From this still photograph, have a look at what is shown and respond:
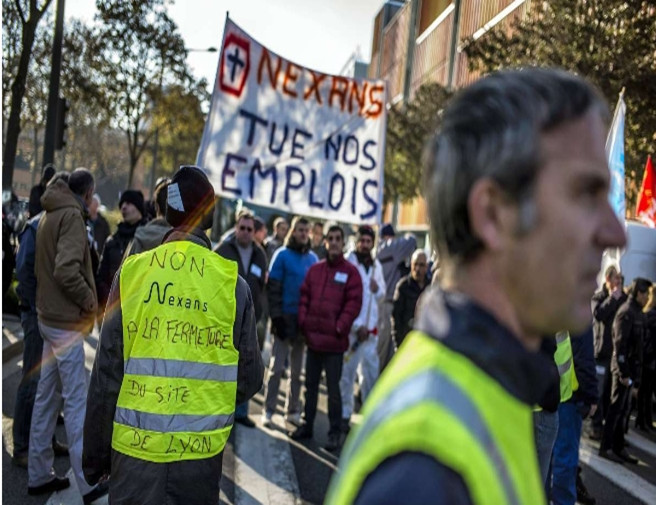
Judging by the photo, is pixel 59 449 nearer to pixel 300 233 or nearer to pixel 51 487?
pixel 51 487

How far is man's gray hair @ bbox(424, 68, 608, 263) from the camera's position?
1.06m

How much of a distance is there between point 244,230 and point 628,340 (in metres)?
3.86

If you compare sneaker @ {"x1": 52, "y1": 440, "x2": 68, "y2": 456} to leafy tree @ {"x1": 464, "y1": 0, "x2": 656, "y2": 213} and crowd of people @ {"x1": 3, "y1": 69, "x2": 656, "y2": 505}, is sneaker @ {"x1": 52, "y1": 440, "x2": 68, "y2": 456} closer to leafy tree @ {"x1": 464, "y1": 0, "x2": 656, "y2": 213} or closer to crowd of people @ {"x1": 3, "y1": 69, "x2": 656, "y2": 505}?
crowd of people @ {"x1": 3, "y1": 69, "x2": 656, "y2": 505}

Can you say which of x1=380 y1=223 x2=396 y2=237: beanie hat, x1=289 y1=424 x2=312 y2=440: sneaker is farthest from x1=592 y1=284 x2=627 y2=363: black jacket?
x1=289 y1=424 x2=312 y2=440: sneaker

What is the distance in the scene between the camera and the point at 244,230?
764cm

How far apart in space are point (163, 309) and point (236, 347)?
0.34 metres

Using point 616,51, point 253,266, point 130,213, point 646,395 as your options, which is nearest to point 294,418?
point 253,266

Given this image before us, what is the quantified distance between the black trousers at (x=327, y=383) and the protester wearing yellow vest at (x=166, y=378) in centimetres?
434

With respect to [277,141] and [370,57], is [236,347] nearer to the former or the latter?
[277,141]

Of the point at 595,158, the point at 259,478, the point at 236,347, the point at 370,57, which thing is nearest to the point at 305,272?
the point at 259,478

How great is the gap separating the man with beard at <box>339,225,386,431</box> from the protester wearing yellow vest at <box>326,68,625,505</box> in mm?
7387

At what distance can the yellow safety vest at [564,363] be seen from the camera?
4.60 metres

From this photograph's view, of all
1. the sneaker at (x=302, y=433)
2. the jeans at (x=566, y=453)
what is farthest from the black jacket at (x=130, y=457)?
the sneaker at (x=302, y=433)

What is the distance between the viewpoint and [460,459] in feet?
3.05
